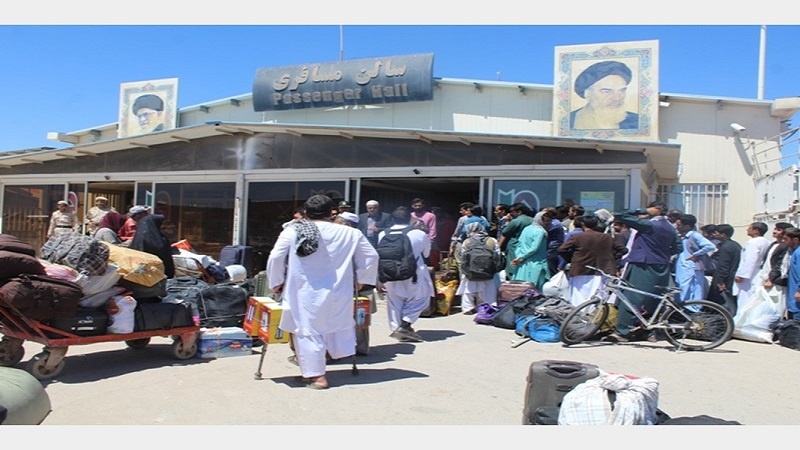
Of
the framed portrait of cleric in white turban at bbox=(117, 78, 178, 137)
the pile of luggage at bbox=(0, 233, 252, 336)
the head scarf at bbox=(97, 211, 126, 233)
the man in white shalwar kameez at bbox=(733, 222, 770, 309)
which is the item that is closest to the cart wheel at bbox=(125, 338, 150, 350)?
the pile of luggage at bbox=(0, 233, 252, 336)

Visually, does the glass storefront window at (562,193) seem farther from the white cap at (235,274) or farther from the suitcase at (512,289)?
the white cap at (235,274)

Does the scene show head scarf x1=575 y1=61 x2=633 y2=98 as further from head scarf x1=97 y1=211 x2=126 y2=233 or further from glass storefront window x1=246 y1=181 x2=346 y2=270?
head scarf x1=97 y1=211 x2=126 y2=233

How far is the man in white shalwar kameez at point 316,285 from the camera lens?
17.5ft

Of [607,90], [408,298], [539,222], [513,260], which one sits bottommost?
[408,298]

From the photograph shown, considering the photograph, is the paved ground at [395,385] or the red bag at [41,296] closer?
the paved ground at [395,385]

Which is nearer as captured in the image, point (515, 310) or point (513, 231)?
point (515, 310)

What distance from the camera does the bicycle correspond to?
7.37 metres

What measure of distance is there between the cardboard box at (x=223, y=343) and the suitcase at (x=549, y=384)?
3.59 m

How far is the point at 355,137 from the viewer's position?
1225 centimetres

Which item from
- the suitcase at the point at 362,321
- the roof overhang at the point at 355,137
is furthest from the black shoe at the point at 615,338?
the roof overhang at the point at 355,137

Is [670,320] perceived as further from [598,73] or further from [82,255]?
[598,73]

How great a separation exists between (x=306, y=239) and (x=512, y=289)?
4.67 m

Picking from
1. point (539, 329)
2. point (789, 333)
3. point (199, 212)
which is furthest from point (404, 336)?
point (199, 212)

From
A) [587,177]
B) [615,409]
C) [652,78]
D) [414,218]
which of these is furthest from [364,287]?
[652,78]
